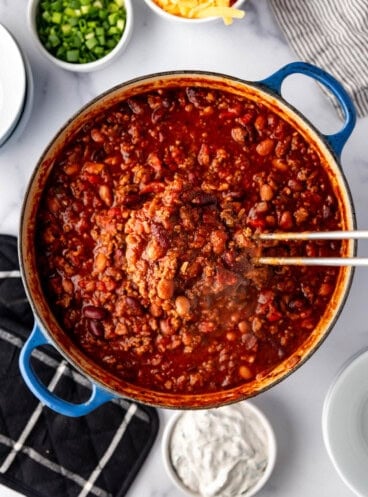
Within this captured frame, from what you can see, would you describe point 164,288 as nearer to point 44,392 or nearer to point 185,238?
point 185,238

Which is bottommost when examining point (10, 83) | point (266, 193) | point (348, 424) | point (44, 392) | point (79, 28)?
point (44, 392)

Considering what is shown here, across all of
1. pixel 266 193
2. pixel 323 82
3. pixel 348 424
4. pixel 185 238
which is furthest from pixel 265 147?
pixel 348 424

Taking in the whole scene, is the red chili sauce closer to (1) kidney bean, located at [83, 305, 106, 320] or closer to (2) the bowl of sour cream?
(1) kidney bean, located at [83, 305, 106, 320]

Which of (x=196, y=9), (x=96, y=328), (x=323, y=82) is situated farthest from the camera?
(x=196, y=9)

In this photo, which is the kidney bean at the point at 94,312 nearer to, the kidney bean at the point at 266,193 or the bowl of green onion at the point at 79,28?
the kidney bean at the point at 266,193

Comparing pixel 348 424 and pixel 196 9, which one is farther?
pixel 348 424

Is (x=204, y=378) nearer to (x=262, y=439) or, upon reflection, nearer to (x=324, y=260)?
(x=262, y=439)

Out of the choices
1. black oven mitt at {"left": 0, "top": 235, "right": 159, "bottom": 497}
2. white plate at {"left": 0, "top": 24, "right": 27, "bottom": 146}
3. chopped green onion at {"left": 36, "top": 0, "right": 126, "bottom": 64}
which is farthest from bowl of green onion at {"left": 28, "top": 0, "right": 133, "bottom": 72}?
black oven mitt at {"left": 0, "top": 235, "right": 159, "bottom": 497}
